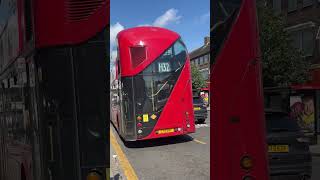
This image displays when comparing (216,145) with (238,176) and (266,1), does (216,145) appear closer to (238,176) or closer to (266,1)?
(238,176)

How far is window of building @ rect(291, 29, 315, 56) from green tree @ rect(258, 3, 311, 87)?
2419 millimetres

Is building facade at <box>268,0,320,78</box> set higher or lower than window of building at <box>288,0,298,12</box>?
lower

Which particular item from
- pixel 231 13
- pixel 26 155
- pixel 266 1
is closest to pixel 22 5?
pixel 26 155

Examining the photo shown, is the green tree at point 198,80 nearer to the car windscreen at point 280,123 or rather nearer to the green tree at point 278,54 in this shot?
the green tree at point 278,54

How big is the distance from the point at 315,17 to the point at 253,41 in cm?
2919

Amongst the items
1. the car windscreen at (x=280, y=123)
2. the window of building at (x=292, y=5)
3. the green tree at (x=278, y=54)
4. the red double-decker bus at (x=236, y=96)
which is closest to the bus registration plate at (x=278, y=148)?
the car windscreen at (x=280, y=123)

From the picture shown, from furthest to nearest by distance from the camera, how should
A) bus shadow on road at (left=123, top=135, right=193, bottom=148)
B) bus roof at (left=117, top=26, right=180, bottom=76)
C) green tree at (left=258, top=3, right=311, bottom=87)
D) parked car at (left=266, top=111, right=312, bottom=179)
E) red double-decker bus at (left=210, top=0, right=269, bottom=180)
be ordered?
green tree at (left=258, top=3, right=311, bottom=87), bus shadow on road at (left=123, top=135, right=193, bottom=148), bus roof at (left=117, top=26, right=180, bottom=76), parked car at (left=266, top=111, right=312, bottom=179), red double-decker bus at (left=210, top=0, right=269, bottom=180)

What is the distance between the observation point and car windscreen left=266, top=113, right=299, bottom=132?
8445 mm

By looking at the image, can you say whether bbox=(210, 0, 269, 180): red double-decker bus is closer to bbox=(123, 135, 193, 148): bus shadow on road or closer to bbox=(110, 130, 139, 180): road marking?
bbox=(110, 130, 139, 180): road marking

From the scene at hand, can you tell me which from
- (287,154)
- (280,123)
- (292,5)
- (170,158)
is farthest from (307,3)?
(287,154)

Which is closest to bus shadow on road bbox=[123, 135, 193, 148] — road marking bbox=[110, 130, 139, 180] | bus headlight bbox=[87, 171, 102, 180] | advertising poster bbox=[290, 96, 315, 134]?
road marking bbox=[110, 130, 139, 180]

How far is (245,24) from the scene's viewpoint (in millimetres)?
3271

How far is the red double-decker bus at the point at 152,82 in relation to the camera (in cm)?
1577

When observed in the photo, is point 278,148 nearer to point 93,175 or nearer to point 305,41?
point 93,175
